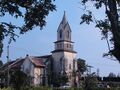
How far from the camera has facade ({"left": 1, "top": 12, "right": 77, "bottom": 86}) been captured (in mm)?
125825

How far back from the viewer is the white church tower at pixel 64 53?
131m

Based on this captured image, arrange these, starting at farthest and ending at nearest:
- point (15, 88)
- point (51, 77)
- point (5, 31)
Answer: point (51, 77)
point (15, 88)
point (5, 31)

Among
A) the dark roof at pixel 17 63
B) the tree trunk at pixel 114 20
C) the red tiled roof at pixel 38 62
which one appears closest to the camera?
the tree trunk at pixel 114 20

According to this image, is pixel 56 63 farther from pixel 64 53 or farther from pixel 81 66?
pixel 81 66

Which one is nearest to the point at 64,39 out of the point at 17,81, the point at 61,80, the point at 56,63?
the point at 56,63

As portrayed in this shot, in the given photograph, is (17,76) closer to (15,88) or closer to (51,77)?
(15,88)

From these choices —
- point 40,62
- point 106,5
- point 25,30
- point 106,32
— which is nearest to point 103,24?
point 106,32

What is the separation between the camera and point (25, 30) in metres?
14.8

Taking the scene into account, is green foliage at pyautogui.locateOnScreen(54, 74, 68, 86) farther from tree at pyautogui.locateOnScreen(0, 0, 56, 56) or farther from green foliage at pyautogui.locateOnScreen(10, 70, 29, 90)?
tree at pyautogui.locateOnScreen(0, 0, 56, 56)

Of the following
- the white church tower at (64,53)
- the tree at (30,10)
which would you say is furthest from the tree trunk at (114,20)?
the white church tower at (64,53)

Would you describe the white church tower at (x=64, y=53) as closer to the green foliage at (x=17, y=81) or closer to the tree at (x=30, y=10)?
the green foliage at (x=17, y=81)

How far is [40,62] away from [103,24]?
119 m

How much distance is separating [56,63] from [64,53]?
14.8 feet

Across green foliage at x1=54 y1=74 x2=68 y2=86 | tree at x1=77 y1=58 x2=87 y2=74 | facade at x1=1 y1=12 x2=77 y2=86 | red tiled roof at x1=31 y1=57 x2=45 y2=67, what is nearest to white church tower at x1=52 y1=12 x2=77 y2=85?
facade at x1=1 y1=12 x2=77 y2=86
